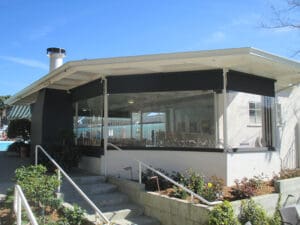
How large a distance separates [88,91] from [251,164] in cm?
512

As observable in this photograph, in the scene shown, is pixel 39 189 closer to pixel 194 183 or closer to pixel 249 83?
pixel 194 183

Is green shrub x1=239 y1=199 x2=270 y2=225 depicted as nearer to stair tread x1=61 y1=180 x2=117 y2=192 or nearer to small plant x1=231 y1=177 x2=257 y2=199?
small plant x1=231 y1=177 x2=257 y2=199

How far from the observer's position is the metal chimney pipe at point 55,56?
14555mm

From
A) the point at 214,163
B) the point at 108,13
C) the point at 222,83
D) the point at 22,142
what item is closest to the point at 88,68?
the point at 108,13

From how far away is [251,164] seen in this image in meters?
8.98

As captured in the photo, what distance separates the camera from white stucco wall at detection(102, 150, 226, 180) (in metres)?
8.42

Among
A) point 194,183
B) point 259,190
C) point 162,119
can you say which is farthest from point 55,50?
point 259,190

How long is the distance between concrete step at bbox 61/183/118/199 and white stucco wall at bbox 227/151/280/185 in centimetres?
282

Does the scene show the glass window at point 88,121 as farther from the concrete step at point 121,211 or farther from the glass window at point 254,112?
the glass window at point 254,112

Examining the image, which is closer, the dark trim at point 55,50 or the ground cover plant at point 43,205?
the ground cover plant at point 43,205

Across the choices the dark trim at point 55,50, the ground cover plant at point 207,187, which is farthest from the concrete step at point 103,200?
the dark trim at point 55,50

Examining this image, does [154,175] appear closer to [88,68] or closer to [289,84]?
[88,68]

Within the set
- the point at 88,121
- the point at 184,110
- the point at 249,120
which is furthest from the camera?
the point at 88,121

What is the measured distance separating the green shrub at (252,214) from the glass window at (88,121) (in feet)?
15.3
